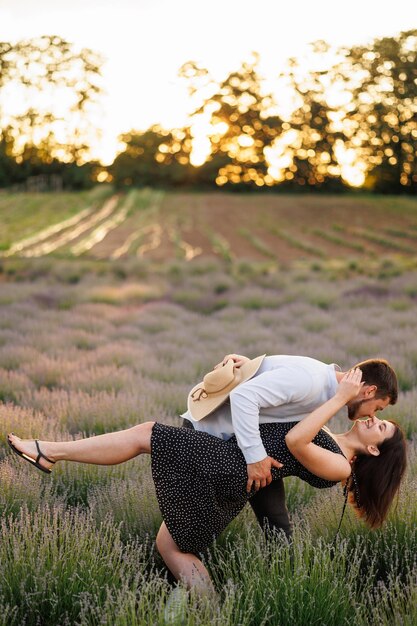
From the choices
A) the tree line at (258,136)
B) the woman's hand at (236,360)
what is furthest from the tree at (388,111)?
the woman's hand at (236,360)

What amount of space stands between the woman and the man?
3.3 inches

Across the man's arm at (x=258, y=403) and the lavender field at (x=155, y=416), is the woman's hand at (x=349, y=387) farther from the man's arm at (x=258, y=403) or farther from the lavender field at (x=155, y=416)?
the lavender field at (x=155, y=416)

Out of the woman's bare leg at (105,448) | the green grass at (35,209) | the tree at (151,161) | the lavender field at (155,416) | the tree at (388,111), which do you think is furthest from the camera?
the tree at (151,161)

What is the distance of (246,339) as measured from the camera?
9234 mm

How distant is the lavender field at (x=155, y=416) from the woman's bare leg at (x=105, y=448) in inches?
9.6

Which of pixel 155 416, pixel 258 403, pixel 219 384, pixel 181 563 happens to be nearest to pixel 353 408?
pixel 258 403

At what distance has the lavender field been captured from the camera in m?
2.84

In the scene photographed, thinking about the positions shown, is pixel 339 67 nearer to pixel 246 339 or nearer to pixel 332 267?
pixel 332 267

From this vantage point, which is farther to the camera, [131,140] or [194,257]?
[131,140]

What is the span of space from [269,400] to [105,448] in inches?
29.8

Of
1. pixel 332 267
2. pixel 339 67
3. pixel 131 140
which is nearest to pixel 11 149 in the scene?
pixel 131 140

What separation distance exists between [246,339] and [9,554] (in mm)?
6471

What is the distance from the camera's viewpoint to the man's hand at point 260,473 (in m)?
3.11

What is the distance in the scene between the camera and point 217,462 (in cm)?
316
